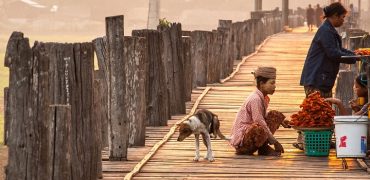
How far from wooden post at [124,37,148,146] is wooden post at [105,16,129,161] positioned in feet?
1.91

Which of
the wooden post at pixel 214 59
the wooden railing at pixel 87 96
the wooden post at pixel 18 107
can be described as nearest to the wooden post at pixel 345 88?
the wooden railing at pixel 87 96

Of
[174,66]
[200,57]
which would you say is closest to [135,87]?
[174,66]

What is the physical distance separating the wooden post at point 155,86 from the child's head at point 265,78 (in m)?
3.14

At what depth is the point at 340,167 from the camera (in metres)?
12.9

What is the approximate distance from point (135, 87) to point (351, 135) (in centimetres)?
276

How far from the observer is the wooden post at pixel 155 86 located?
54.8 feet

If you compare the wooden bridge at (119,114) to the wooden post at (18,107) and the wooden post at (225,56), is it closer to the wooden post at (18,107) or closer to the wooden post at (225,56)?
the wooden post at (18,107)

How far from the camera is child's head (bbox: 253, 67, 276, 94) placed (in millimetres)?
13555

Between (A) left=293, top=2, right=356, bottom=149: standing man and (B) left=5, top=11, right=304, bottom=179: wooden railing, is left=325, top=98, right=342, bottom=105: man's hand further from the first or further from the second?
(B) left=5, top=11, right=304, bottom=179: wooden railing

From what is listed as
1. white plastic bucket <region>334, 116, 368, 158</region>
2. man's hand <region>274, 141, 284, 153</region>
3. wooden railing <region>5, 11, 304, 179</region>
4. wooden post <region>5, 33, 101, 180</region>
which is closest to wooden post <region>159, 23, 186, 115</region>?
wooden railing <region>5, 11, 304, 179</region>

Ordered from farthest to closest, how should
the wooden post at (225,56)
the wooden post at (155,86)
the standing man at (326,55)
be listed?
the wooden post at (225,56), the wooden post at (155,86), the standing man at (326,55)

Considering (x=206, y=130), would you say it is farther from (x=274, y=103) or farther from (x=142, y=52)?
(x=274, y=103)

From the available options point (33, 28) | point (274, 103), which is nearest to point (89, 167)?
point (274, 103)

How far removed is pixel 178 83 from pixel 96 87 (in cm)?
672
